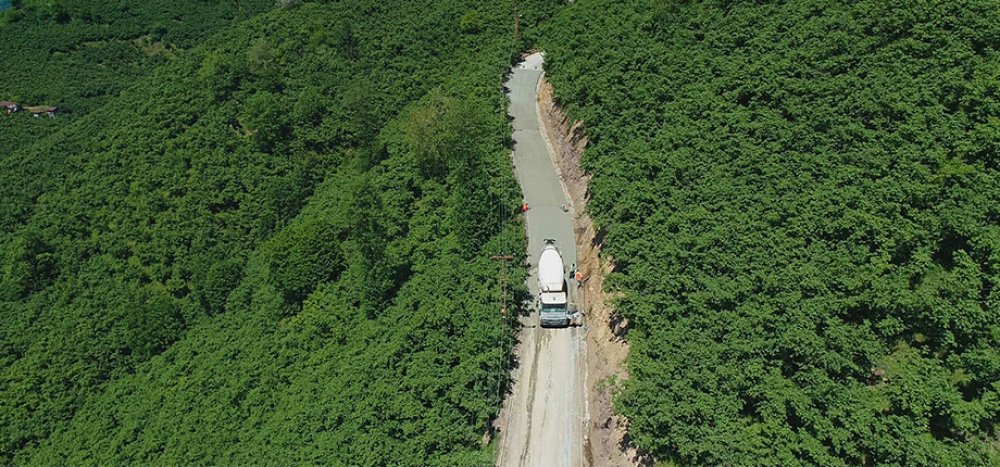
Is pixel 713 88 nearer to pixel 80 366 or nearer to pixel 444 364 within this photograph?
pixel 444 364

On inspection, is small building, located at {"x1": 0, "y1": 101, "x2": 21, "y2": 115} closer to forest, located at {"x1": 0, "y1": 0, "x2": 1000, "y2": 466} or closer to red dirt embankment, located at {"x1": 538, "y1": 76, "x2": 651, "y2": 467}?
forest, located at {"x1": 0, "y1": 0, "x2": 1000, "y2": 466}

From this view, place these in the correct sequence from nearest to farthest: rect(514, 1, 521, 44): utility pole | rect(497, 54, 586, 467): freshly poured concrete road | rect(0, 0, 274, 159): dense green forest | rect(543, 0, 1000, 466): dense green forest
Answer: rect(543, 0, 1000, 466): dense green forest, rect(497, 54, 586, 467): freshly poured concrete road, rect(514, 1, 521, 44): utility pole, rect(0, 0, 274, 159): dense green forest

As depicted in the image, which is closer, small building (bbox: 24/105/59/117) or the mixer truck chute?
the mixer truck chute

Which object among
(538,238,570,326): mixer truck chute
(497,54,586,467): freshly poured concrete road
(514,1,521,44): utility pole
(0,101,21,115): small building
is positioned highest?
(0,101,21,115): small building

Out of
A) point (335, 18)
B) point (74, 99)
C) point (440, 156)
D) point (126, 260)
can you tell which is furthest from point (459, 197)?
point (74, 99)

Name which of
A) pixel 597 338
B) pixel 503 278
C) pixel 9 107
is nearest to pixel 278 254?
pixel 503 278

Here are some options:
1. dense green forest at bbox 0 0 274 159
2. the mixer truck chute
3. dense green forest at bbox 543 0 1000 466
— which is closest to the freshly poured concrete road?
the mixer truck chute

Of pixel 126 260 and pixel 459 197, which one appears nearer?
pixel 459 197
